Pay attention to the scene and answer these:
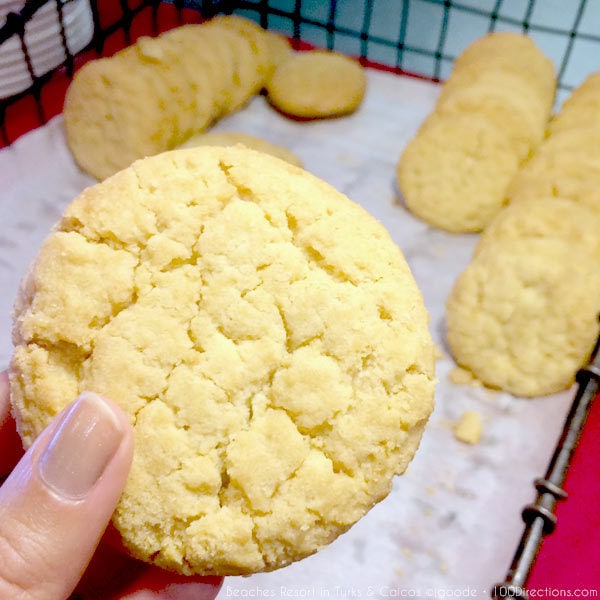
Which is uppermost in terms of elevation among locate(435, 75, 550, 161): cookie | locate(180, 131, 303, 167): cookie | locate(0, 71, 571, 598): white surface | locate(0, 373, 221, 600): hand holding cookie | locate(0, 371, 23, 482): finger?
locate(0, 373, 221, 600): hand holding cookie

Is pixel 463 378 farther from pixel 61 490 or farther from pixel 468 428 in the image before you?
pixel 61 490

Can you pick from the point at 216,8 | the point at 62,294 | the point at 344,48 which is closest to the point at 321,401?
the point at 62,294

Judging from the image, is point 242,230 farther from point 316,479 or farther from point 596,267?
point 596,267

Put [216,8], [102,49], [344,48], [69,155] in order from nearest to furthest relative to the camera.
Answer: [69,155] → [102,49] → [216,8] → [344,48]

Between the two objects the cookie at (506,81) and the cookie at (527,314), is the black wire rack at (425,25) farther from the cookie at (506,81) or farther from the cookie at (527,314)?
the cookie at (527,314)

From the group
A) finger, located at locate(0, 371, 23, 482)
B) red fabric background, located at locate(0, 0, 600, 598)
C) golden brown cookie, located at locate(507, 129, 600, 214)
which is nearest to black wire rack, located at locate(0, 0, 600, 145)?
golden brown cookie, located at locate(507, 129, 600, 214)

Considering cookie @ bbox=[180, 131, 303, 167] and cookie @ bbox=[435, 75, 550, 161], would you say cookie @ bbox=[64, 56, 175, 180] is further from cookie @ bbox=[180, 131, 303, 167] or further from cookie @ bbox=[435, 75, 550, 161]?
cookie @ bbox=[435, 75, 550, 161]

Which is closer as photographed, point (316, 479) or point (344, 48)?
point (316, 479)
